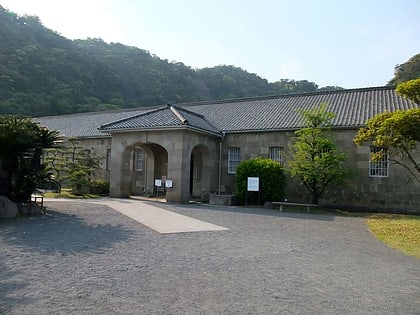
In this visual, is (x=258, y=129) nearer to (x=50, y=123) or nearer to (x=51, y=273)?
(x=51, y=273)

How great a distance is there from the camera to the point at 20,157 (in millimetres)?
13359

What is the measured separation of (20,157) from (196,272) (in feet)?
31.4

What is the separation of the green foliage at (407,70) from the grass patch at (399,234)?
98.1 feet

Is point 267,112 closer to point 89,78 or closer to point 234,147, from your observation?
point 234,147

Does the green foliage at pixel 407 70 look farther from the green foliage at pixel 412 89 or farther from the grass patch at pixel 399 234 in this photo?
the grass patch at pixel 399 234

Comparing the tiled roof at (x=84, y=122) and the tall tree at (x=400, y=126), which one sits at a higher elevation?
the tiled roof at (x=84, y=122)

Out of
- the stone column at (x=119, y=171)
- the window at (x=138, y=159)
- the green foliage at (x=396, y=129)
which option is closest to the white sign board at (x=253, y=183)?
the green foliage at (x=396, y=129)

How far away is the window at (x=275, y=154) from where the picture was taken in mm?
21891

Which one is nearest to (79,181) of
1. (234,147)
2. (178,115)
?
(178,115)

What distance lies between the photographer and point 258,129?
22.2 metres

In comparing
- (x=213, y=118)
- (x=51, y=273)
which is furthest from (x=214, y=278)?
(x=213, y=118)

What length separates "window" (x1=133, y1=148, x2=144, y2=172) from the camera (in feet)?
89.6

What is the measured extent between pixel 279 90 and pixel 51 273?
162 ft

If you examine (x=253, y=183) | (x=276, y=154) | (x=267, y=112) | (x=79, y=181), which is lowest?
(x=79, y=181)
